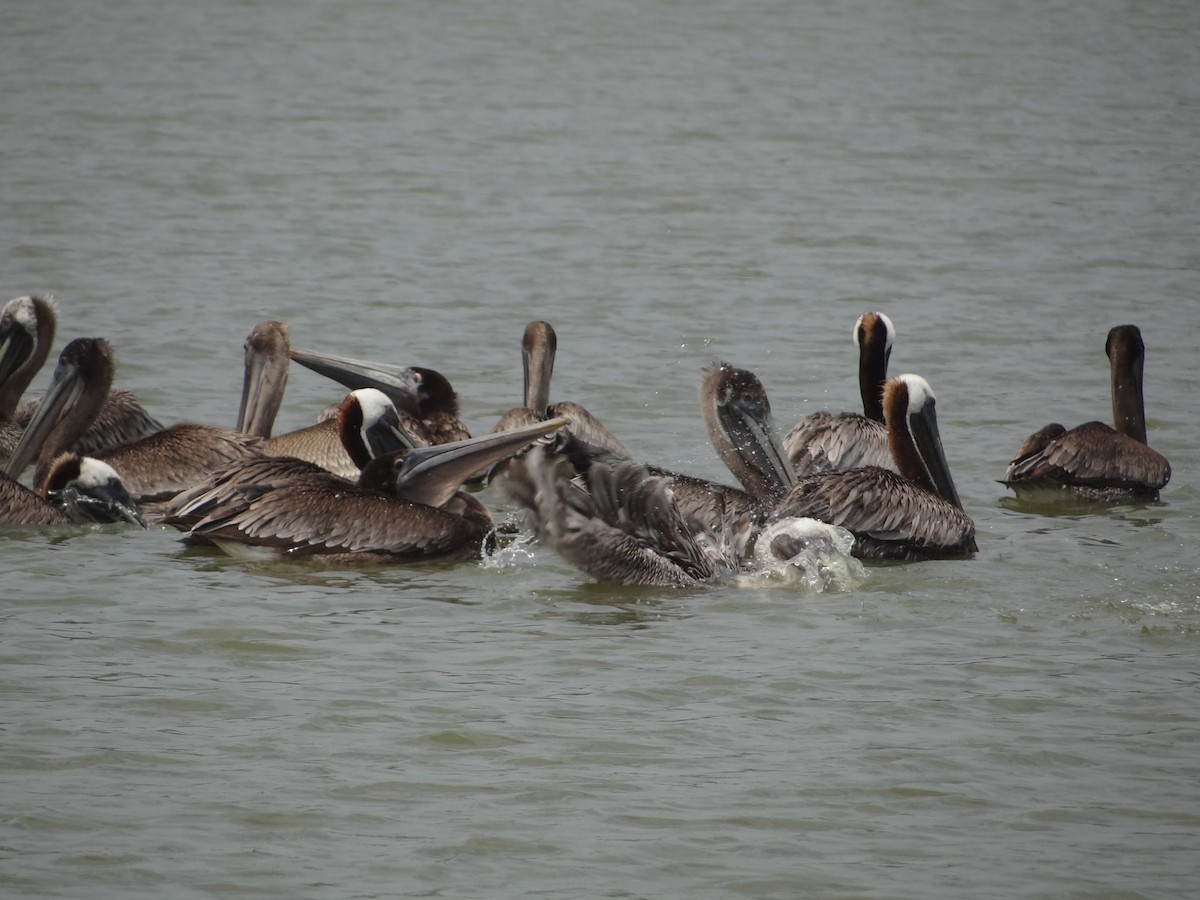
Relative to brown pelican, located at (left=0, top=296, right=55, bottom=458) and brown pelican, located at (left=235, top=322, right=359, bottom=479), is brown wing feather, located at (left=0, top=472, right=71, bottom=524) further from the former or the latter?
brown pelican, located at (left=0, top=296, right=55, bottom=458)

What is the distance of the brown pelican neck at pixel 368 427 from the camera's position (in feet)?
22.5

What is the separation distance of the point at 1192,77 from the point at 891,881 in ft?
53.2

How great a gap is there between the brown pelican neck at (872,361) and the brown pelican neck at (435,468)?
1.92 metres

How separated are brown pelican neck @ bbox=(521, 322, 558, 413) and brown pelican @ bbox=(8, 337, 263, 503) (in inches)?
51.8

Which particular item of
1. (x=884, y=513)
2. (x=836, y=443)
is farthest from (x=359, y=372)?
(x=884, y=513)

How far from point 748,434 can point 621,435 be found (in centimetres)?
129

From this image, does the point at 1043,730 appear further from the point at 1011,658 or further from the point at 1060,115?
the point at 1060,115

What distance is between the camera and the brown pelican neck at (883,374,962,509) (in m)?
6.95

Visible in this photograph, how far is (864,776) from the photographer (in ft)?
14.2

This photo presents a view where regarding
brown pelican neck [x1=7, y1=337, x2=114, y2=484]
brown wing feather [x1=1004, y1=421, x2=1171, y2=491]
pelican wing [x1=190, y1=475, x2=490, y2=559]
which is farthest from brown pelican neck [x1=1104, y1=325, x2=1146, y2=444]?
brown pelican neck [x1=7, y1=337, x2=114, y2=484]

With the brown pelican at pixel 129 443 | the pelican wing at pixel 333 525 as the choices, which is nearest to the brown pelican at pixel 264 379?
the brown pelican at pixel 129 443

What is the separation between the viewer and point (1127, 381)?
7883 millimetres

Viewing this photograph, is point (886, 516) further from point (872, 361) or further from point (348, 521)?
point (348, 521)

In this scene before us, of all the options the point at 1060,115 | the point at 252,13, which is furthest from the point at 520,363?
the point at 252,13
